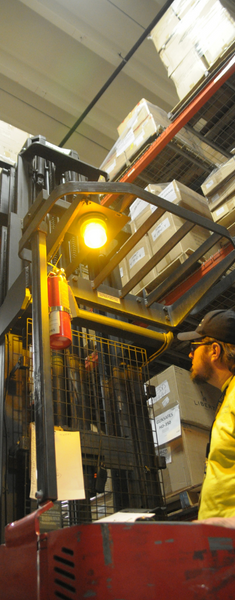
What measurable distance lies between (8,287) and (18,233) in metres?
0.42

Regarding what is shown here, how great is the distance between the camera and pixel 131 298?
304cm

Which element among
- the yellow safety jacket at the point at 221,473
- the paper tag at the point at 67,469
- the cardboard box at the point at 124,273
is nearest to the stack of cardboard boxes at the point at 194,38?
the cardboard box at the point at 124,273

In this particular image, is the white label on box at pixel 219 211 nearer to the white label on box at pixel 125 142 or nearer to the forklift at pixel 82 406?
the forklift at pixel 82 406

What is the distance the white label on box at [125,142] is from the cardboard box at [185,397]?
2355 mm

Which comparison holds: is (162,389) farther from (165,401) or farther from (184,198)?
(184,198)

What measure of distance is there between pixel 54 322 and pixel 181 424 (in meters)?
1.50

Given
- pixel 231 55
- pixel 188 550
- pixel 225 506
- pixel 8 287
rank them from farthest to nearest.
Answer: pixel 231 55 < pixel 8 287 < pixel 225 506 < pixel 188 550

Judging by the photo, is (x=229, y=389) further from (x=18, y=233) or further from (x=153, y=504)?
(x=18, y=233)

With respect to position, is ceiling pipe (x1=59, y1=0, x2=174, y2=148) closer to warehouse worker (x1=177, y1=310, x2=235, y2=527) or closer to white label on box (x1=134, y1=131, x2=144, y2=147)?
white label on box (x1=134, y1=131, x2=144, y2=147)

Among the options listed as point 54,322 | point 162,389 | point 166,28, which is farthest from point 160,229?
point 166,28

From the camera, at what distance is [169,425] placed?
10.7 ft

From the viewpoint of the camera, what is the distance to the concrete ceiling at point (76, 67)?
6.14 meters

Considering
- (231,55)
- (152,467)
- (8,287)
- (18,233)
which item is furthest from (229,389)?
(231,55)

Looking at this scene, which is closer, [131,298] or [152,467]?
[152,467]
